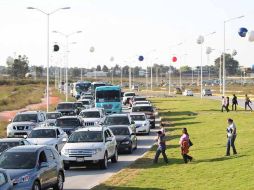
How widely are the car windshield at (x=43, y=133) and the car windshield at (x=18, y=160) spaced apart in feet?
34.3

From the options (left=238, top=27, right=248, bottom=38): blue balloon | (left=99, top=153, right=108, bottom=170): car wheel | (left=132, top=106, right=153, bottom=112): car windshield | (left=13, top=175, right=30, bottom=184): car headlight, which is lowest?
(left=99, top=153, right=108, bottom=170): car wheel

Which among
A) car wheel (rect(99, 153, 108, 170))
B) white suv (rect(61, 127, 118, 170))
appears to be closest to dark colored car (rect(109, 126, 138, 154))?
white suv (rect(61, 127, 118, 170))

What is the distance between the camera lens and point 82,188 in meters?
19.3

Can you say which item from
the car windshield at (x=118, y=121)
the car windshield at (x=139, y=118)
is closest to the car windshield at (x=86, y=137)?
the car windshield at (x=118, y=121)

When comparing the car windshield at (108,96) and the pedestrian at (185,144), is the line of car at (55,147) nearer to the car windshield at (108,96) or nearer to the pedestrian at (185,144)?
the pedestrian at (185,144)

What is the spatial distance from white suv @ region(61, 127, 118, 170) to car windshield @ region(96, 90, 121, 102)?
3173 cm

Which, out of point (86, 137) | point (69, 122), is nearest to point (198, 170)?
point (86, 137)

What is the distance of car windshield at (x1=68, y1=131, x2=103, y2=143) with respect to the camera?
24.7m

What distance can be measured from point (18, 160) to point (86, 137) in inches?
319

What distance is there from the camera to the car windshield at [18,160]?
16.5 m

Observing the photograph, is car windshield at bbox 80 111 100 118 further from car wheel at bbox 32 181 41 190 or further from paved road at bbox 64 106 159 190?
car wheel at bbox 32 181 41 190

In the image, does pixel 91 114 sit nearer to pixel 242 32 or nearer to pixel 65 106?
pixel 65 106

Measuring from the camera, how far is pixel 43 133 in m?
28.1

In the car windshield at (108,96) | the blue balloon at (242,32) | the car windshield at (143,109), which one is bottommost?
the car windshield at (143,109)
